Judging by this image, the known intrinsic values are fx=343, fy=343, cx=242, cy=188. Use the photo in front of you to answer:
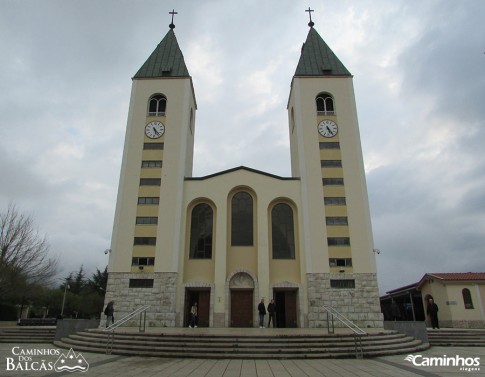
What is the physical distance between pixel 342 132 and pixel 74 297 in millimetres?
46441

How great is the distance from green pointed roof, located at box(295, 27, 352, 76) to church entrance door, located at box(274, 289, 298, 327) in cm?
1713

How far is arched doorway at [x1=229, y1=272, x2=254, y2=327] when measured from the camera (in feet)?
72.1

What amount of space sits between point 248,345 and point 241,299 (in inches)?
389

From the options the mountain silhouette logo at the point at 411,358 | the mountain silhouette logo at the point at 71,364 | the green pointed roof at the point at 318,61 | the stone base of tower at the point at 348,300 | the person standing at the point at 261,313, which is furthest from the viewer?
the green pointed roof at the point at 318,61

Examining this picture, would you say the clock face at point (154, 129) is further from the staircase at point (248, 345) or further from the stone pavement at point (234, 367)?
the stone pavement at point (234, 367)

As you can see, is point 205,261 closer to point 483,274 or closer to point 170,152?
point 170,152

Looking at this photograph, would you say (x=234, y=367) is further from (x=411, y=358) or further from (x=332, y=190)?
(x=332, y=190)

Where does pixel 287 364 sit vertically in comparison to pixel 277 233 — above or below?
below

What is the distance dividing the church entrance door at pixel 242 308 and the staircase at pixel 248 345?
8702 millimetres

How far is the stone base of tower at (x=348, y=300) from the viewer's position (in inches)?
830

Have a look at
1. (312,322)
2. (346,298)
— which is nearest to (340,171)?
(346,298)

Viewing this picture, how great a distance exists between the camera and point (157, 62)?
29.4 metres

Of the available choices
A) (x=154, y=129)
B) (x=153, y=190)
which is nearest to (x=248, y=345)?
(x=153, y=190)

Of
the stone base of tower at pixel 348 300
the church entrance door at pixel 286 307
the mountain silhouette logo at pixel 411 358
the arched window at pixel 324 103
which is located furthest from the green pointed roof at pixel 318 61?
the mountain silhouette logo at pixel 411 358
